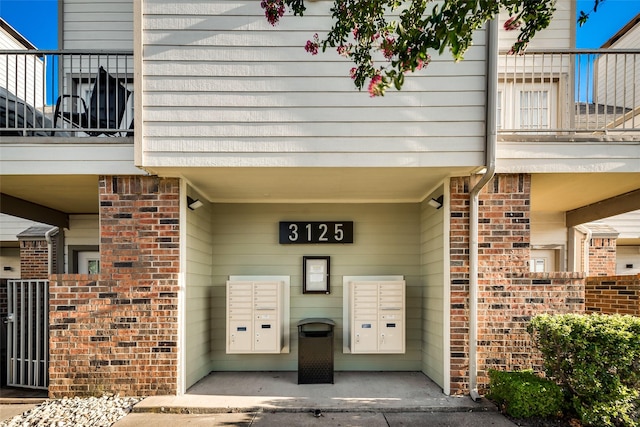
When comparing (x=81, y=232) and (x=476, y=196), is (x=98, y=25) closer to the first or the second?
(x=81, y=232)

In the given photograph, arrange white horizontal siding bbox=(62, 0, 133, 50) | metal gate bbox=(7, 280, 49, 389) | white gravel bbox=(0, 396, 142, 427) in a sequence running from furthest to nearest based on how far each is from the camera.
Result: white horizontal siding bbox=(62, 0, 133, 50) → metal gate bbox=(7, 280, 49, 389) → white gravel bbox=(0, 396, 142, 427)

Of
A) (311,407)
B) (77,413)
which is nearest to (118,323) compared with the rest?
(77,413)

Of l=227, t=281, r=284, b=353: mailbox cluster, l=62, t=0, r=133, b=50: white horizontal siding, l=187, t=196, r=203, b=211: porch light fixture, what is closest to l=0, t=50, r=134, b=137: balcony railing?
l=62, t=0, r=133, b=50: white horizontal siding

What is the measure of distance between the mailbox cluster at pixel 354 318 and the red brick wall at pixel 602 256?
14.5 feet

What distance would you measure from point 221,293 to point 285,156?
2.72 metres

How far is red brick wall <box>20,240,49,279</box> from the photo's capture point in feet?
25.8

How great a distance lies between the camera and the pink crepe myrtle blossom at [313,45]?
12.5ft

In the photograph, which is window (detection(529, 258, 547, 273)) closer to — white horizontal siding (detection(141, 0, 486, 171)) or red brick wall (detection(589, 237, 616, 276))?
red brick wall (detection(589, 237, 616, 276))

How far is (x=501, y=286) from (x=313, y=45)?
333 cm

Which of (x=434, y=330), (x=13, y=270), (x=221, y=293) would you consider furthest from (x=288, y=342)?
(x=13, y=270)

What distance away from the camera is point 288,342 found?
19.1ft

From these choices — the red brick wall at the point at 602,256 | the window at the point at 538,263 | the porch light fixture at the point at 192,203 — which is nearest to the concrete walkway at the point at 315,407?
the porch light fixture at the point at 192,203

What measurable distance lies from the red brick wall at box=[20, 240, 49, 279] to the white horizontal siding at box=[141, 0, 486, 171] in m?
5.30

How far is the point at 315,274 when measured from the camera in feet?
19.5
